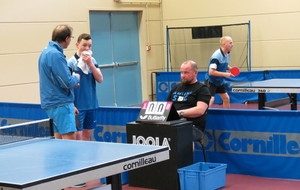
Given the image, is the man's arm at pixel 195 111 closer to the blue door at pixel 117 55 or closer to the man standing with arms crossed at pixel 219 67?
the man standing with arms crossed at pixel 219 67

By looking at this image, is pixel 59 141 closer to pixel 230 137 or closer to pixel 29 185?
pixel 29 185

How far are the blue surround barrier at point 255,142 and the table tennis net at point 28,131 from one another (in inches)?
67.9

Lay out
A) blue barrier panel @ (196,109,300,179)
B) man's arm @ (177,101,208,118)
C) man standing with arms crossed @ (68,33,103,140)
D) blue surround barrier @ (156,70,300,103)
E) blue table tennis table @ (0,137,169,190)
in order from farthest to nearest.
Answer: blue surround barrier @ (156,70,300,103)
man standing with arms crossed @ (68,33,103,140)
man's arm @ (177,101,208,118)
blue barrier panel @ (196,109,300,179)
blue table tennis table @ (0,137,169,190)

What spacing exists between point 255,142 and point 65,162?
3.24 m

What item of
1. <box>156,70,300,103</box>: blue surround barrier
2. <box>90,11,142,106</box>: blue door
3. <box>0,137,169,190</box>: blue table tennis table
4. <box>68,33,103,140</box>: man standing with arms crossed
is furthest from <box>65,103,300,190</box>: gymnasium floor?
<box>90,11,142,106</box>: blue door

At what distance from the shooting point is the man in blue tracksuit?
530 cm

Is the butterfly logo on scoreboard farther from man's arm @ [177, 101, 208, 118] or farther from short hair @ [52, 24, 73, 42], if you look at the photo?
short hair @ [52, 24, 73, 42]

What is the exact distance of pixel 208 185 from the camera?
5484mm

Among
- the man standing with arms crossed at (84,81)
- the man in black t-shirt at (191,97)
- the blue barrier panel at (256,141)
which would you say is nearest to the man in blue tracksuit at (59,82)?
the man standing with arms crossed at (84,81)

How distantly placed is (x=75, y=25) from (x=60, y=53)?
21.8ft

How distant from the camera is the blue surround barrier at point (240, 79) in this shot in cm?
1158

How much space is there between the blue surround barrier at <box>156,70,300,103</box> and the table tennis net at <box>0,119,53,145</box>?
7.08 m

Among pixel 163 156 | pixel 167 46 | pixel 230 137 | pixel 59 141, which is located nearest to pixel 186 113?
pixel 230 137

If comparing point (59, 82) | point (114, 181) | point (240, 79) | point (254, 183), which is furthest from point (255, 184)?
point (240, 79)
